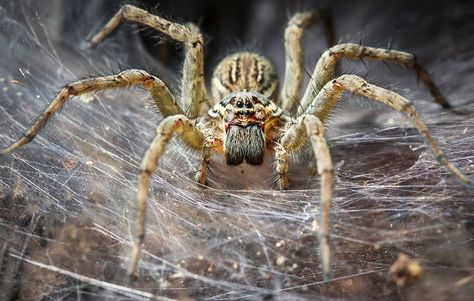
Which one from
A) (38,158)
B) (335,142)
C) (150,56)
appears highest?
(150,56)

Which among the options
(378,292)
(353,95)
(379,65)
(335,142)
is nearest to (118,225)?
(378,292)

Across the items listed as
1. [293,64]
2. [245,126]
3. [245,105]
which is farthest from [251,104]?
[293,64]

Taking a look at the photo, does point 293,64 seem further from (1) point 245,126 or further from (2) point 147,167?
(2) point 147,167

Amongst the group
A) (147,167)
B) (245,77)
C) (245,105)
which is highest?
(245,77)

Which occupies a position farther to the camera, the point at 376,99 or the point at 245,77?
the point at 245,77

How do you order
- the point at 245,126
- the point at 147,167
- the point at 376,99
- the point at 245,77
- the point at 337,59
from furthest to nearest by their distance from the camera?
the point at 245,77
the point at 337,59
the point at 245,126
the point at 376,99
the point at 147,167

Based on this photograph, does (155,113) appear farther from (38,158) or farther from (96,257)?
(96,257)

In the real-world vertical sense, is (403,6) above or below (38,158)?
above

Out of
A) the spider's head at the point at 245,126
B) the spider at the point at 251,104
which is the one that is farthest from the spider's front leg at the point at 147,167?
the spider's head at the point at 245,126
